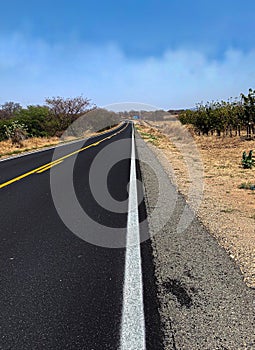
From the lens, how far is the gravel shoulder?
6.09 feet

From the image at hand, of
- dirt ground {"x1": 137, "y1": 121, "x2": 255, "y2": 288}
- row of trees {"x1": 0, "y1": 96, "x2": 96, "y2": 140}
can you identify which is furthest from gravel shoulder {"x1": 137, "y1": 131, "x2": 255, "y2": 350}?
→ row of trees {"x1": 0, "y1": 96, "x2": 96, "y2": 140}

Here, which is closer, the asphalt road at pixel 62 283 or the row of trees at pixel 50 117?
the asphalt road at pixel 62 283

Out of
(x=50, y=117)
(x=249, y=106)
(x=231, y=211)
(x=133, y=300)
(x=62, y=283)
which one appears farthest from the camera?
(x=50, y=117)

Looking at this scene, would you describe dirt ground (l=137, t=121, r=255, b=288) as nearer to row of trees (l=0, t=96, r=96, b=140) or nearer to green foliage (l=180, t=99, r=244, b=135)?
green foliage (l=180, t=99, r=244, b=135)

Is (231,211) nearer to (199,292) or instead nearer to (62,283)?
(199,292)

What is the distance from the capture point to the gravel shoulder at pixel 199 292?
1856 mm

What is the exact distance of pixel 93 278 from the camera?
8.69 ft

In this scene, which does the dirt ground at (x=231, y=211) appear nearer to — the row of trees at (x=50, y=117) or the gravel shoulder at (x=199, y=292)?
the gravel shoulder at (x=199, y=292)

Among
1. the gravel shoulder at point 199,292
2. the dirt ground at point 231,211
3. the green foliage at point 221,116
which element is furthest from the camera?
the green foliage at point 221,116

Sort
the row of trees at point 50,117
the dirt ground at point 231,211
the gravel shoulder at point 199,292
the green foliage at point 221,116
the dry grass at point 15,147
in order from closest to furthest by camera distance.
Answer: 1. the gravel shoulder at point 199,292
2. the dirt ground at point 231,211
3. the dry grass at point 15,147
4. the green foliage at point 221,116
5. the row of trees at point 50,117

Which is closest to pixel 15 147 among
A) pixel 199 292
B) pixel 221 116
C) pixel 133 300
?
pixel 221 116

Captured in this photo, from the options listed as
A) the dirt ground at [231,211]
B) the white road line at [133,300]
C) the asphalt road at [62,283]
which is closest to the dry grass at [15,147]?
the dirt ground at [231,211]

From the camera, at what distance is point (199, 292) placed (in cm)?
238

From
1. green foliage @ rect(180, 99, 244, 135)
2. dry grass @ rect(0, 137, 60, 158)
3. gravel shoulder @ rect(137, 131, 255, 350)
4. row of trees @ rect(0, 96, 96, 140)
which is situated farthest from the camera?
row of trees @ rect(0, 96, 96, 140)
